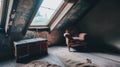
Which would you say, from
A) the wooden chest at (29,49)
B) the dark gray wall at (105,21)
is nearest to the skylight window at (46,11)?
the wooden chest at (29,49)

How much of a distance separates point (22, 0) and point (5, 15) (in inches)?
35.8

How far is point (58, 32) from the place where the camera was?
5.52 m

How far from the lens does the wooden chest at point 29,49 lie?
353 centimetres

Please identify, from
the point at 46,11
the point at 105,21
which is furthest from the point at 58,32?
the point at 105,21

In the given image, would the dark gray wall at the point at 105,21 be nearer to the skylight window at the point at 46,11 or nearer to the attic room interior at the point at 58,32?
the attic room interior at the point at 58,32

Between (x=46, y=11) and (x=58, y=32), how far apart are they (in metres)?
1.28

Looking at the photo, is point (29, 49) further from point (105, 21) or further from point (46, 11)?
point (105, 21)

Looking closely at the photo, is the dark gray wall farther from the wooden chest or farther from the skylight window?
the wooden chest

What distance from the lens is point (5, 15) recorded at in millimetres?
3520

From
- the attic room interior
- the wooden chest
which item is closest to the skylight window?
the attic room interior

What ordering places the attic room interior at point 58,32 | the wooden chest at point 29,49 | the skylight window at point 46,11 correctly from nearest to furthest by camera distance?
the attic room interior at point 58,32 → the wooden chest at point 29,49 → the skylight window at point 46,11

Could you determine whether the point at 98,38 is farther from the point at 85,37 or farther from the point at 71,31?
the point at 71,31

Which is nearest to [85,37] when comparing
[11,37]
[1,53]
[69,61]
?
[69,61]

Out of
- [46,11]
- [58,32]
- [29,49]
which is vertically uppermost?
[46,11]
